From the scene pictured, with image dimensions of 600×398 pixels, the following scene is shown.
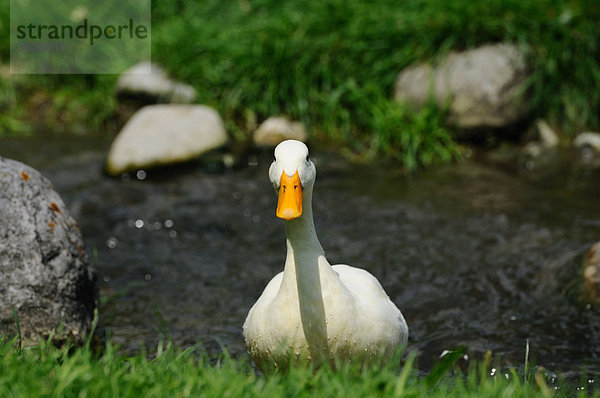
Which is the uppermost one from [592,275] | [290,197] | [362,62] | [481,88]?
[362,62]

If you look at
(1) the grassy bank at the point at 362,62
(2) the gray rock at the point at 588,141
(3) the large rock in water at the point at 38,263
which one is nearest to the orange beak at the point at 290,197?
(3) the large rock in water at the point at 38,263

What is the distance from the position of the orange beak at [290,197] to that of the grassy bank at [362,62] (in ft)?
15.5

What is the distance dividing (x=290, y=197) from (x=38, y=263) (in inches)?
58.8

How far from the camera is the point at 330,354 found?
3.34 metres

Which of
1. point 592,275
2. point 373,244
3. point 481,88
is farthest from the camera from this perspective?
point 481,88

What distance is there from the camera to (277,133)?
8383mm

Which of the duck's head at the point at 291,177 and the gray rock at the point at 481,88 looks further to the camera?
the gray rock at the point at 481,88

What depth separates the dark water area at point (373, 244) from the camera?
4.77 meters

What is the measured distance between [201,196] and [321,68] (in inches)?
81.8

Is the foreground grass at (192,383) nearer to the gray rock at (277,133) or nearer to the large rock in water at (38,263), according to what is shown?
the large rock in water at (38,263)

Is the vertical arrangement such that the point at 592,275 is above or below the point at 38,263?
below

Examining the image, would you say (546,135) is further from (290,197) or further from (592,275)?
(290,197)

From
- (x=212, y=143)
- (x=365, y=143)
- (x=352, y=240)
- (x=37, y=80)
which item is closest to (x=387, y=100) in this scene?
(x=365, y=143)

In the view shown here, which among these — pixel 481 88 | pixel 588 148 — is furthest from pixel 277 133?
pixel 588 148
